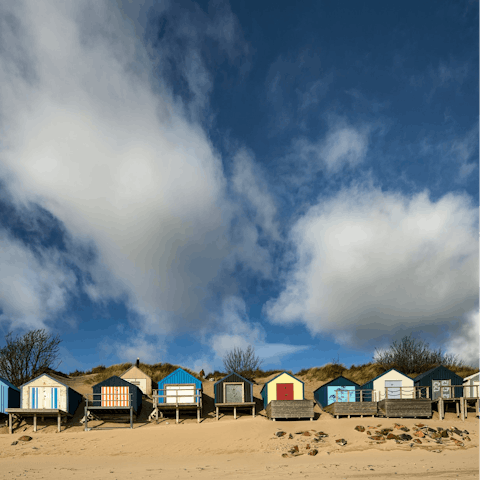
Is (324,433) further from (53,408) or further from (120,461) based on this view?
(53,408)

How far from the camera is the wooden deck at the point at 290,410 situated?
30734 millimetres

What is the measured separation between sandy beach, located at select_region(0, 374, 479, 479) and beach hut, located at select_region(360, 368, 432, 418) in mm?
1051

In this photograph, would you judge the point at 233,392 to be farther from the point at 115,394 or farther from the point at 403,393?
the point at 403,393

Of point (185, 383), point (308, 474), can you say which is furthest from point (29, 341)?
point (308, 474)

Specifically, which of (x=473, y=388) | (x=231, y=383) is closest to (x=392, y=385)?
(x=473, y=388)

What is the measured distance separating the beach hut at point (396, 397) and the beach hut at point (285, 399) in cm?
553

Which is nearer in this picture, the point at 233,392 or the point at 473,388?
the point at 233,392

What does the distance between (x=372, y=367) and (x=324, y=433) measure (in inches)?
989

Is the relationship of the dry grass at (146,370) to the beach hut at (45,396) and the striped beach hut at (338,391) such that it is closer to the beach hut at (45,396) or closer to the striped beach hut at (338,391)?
the beach hut at (45,396)

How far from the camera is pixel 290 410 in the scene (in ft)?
101

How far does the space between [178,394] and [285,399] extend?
8.75 meters

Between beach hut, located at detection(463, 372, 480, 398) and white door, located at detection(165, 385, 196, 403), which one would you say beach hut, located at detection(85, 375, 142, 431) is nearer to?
white door, located at detection(165, 385, 196, 403)

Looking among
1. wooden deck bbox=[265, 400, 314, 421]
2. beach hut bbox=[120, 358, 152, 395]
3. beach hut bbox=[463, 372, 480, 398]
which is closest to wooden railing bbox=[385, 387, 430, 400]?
beach hut bbox=[463, 372, 480, 398]

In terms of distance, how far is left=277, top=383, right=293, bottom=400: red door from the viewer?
3534 centimetres
